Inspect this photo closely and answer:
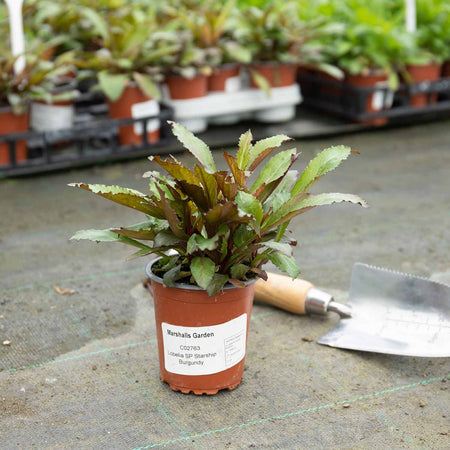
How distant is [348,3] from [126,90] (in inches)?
91.8

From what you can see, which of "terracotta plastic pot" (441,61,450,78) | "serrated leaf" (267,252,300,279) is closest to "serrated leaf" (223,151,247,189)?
"serrated leaf" (267,252,300,279)

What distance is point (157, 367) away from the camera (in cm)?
225

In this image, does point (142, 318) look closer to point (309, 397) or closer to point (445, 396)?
point (309, 397)

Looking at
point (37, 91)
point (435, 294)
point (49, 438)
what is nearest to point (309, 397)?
point (435, 294)

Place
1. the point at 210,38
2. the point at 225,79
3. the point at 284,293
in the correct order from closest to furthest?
1. the point at 284,293
2. the point at 210,38
3. the point at 225,79

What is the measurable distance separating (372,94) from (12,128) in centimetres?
263

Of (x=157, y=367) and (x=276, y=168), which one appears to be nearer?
(x=276, y=168)

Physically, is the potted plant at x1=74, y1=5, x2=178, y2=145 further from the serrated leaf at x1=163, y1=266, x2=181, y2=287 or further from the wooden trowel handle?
the serrated leaf at x1=163, y1=266, x2=181, y2=287

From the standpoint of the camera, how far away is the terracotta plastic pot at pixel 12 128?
402cm

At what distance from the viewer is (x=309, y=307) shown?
2.52m

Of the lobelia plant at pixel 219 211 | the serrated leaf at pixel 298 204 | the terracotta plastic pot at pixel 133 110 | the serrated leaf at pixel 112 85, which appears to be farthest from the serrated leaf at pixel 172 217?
the terracotta plastic pot at pixel 133 110

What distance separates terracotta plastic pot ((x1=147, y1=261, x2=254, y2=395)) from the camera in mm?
1969

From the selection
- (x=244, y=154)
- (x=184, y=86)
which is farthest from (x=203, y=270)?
(x=184, y=86)

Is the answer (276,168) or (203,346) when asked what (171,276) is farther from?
(276,168)
